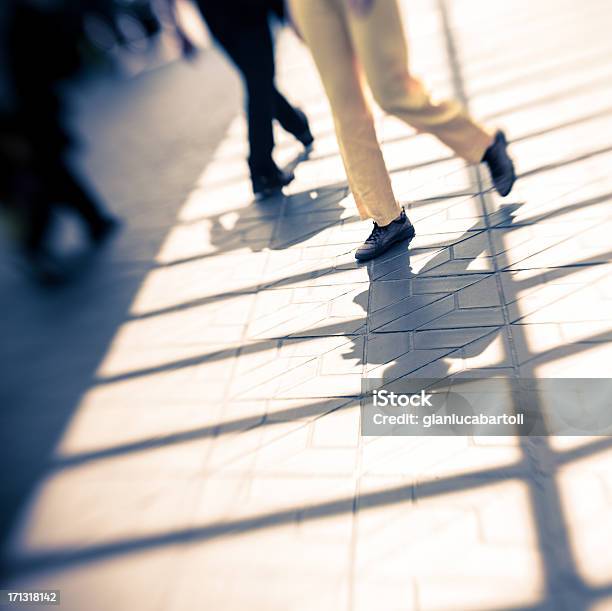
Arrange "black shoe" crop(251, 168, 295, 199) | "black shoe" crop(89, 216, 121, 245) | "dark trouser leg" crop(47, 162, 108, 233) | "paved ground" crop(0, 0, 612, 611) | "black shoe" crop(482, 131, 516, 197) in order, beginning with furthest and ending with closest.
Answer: "black shoe" crop(89, 216, 121, 245) → "dark trouser leg" crop(47, 162, 108, 233) → "black shoe" crop(251, 168, 295, 199) → "black shoe" crop(482, 131, 516, 197) → "paved ground" crop(0, 0, 612, 611)

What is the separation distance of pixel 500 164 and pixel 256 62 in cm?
158

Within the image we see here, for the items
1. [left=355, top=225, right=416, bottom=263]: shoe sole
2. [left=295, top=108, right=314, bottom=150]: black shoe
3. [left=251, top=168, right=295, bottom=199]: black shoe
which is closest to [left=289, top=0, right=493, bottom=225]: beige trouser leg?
[left=355, top=225, right=416, bottom=263]: shoe sole

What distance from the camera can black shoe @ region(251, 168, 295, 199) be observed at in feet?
11.3

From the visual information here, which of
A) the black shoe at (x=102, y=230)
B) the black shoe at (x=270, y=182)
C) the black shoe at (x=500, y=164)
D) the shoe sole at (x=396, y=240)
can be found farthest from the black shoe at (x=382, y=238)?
the black shoe at (x=102, y=230)

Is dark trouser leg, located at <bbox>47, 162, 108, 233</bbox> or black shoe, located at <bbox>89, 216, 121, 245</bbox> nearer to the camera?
dark trouser leg, located at <bbox>47, 162, 108, 233</bbox>

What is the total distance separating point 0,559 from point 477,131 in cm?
→ 272

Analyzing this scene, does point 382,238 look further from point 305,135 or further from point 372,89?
point 305,135

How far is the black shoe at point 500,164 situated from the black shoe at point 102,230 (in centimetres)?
283

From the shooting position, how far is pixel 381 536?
61.6 inches

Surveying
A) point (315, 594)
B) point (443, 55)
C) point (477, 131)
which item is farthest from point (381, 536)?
point (443, 55)

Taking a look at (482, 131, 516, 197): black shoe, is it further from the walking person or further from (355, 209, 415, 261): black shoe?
(355, 209, 415, 261): black shoe

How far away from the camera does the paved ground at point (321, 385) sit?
1510 millimetres

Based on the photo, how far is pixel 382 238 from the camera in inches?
100

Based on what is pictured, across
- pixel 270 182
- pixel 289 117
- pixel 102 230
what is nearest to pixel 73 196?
pixel 102 230
